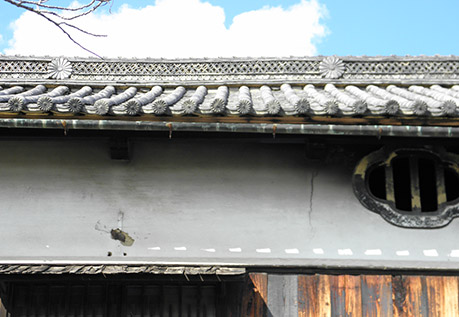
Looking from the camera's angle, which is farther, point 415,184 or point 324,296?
point 415,184

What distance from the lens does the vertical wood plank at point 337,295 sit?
572 centimetres

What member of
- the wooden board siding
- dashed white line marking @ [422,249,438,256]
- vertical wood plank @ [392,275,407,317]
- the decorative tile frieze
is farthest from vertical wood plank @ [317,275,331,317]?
the decorative tile frieze

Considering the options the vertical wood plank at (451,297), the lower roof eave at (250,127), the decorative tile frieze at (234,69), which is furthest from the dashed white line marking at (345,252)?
the decorative tile frieze at (234,69)

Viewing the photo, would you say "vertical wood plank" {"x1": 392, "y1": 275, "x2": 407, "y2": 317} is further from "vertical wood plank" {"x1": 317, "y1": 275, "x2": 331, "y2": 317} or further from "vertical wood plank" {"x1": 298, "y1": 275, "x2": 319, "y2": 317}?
"vertical wood plank" {"x1": 298, "y1": 275, "x2": 319, "y2": 317}

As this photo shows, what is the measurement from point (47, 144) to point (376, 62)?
4641 millimetres

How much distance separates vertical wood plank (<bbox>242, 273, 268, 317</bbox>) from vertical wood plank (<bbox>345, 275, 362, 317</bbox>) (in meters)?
0.80

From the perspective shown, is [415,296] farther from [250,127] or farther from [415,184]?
[250,127]

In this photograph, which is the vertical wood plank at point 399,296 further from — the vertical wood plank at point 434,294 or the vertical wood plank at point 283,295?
the vertical wood plank at point 283,295

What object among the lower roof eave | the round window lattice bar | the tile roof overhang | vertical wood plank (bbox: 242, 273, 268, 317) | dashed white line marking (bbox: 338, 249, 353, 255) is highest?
the tile roof overhang

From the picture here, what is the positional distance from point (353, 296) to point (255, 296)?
97 centimetres

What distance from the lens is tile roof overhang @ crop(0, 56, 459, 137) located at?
17.9 feet

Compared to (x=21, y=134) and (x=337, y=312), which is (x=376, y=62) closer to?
(x=337, y=312)

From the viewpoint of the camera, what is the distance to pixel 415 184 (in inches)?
247

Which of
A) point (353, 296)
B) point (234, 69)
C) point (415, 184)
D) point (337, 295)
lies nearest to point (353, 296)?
point (353, 296)
